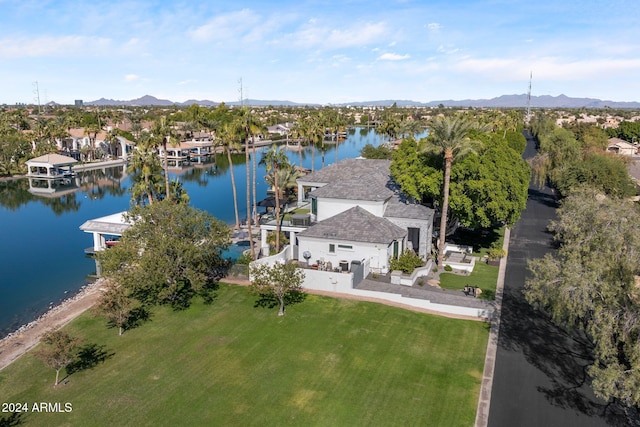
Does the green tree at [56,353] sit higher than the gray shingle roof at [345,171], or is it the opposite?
the gray shingle roof at [345,171]

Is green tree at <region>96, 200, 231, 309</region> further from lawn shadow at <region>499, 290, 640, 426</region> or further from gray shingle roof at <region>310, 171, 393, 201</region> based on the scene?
lawn shadow at <region>499, 290, 640, 426</region>

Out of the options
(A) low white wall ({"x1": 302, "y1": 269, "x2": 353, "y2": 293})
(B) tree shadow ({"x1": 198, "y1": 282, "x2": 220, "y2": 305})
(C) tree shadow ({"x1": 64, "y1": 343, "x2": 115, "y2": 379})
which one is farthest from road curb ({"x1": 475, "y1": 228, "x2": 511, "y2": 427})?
(C) tree shadow ({"x1": 64, "y1": 343, "x2": 115, "y2": 379})

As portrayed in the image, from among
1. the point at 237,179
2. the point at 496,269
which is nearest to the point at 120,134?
the point at 237,179

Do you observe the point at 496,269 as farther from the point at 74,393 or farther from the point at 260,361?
the point at 74,393

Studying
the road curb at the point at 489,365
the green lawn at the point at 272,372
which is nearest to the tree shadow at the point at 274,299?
the green lawn at the point at 272,372

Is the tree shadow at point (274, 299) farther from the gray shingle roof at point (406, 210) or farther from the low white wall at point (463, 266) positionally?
the low white wall at point (463, 266)

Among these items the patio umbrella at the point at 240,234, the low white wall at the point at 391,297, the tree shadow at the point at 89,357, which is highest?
the low white wall at the point at 391,297

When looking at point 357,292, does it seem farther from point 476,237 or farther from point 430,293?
point 476,237
